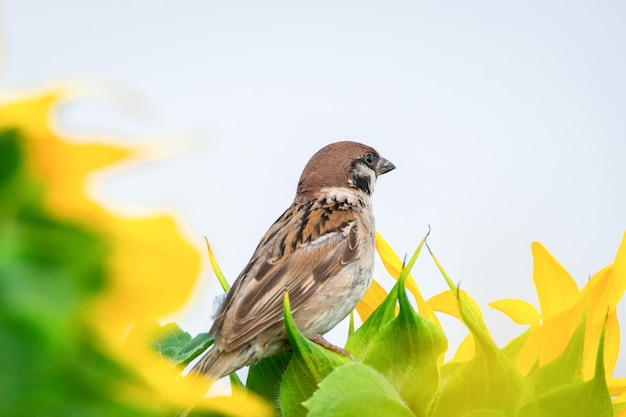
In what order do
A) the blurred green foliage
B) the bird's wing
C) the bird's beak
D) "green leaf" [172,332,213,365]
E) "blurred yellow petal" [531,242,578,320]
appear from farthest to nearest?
the bird's beak
the bird's wing
"blurred yellow petal" [531,242,578,320]
"green leaf" [172,332,213,365]
the blurred green foliage

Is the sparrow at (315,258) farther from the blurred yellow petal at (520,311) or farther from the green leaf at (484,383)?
the green leaf at (484,383)

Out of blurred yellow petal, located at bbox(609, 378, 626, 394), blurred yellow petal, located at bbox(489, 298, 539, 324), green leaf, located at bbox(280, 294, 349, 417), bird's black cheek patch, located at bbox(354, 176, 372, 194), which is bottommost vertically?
blurred yellow petal, located at bbox(609, 378, 626, 394)

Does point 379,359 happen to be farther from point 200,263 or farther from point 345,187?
point 345,187

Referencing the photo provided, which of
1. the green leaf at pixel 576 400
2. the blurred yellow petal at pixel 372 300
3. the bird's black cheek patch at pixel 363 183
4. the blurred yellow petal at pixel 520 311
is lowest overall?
the green leaf at pixel 576 400

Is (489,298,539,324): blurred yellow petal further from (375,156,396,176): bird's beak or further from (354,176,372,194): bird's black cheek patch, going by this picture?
(375,156,396,176): bird's beak

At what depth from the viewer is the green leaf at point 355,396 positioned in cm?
45

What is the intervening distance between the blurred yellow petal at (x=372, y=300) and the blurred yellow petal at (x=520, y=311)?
4.4 inches

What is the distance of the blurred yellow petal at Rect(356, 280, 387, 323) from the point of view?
28.0 inches

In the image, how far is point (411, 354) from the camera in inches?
22.6

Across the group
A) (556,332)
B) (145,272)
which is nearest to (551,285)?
(556,332)

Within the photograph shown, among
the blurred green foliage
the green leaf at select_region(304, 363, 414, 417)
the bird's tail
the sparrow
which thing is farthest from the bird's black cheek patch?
the blurred green foliage

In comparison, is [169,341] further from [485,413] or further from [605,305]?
[605,305]

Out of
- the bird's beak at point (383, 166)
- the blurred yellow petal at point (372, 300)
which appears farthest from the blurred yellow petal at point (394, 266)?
the bird's beak at point (383, 166)

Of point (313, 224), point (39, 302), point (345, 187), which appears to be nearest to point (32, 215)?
point (39, 302)
